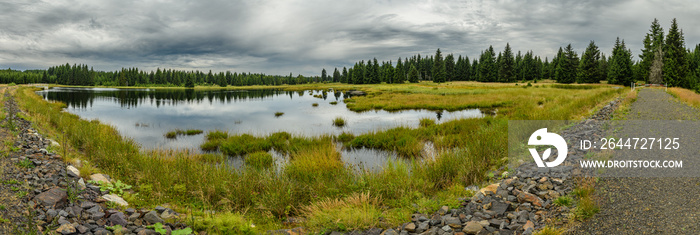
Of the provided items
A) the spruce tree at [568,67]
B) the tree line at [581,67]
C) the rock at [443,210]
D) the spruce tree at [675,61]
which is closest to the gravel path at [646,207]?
the rock at [443,210]

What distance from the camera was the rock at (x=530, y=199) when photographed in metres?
6.18

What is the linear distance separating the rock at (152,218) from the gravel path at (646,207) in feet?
23.5

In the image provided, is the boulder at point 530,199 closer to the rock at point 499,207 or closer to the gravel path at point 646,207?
the rock at point 499,207

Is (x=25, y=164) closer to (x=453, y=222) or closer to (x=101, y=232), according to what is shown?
(x=101, y=232)

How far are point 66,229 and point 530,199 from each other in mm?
8233

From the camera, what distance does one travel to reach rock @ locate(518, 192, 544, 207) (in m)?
6.18

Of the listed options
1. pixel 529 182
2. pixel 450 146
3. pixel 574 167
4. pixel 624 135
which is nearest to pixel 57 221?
pixel 529 182

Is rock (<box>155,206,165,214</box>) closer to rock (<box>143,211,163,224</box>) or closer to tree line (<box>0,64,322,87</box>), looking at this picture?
rock (<box>143,211,163,224</box>)

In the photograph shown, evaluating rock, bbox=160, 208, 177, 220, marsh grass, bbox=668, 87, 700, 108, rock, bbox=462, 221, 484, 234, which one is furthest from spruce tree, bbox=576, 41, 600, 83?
rock, bbox=160, 208, 177, 220

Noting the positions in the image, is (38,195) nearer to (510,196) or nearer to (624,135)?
(510,196)

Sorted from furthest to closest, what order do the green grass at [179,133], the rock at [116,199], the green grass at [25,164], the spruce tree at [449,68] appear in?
1. the spruce tree at [449,68]
2. the green grass at [179,133]
3. the green grass at [25,164]
4. the rock at [116,199]

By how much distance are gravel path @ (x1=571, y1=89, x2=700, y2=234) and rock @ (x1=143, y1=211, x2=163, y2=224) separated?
23.5 feet

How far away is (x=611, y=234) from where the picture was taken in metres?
4.74

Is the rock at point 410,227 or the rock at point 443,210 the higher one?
the rock at point 443,210
